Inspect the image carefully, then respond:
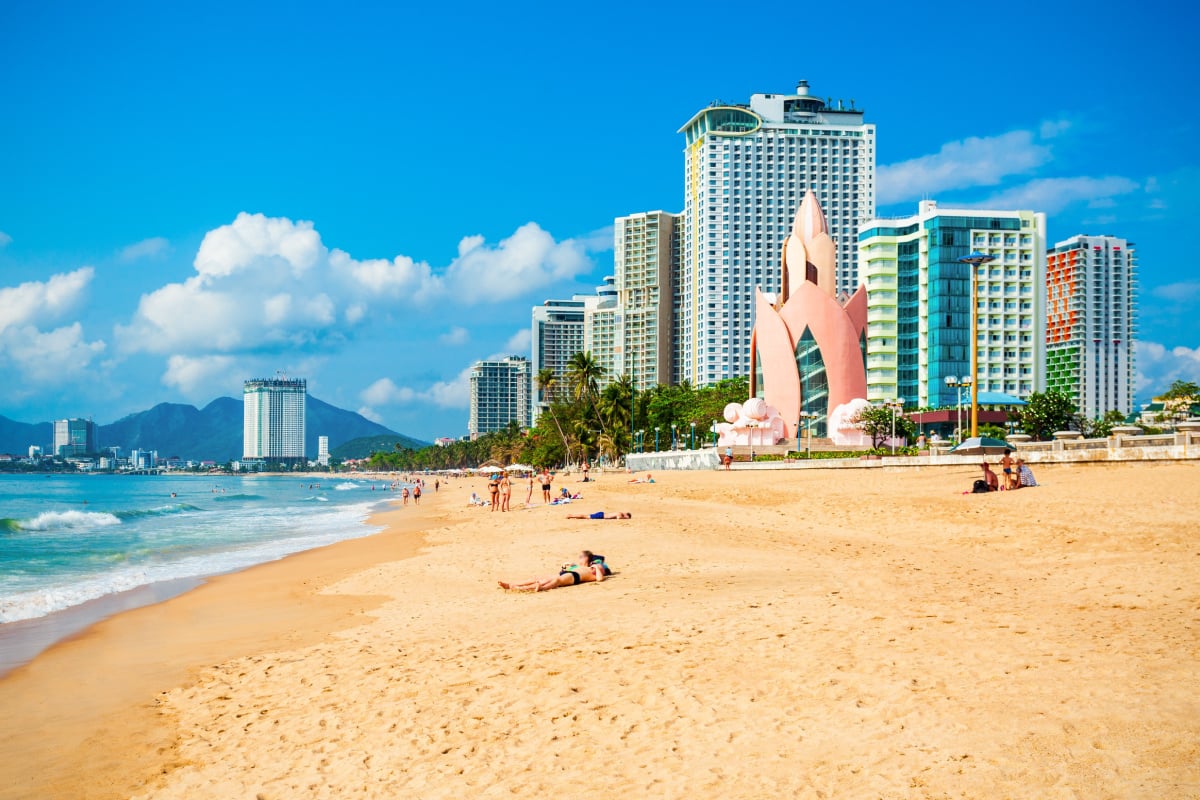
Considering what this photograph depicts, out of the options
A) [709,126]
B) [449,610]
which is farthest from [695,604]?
[709,126]

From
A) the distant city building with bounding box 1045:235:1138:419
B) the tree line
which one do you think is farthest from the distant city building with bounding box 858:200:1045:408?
the distant city building with bounding box 1045:235:1138:419

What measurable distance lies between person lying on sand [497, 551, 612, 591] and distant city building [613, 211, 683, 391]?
124135mm

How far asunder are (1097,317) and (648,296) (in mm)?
70499

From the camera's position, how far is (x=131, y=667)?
8602 mm

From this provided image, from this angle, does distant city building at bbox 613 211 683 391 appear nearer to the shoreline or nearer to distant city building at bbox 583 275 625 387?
distant city building at bbox 583 275 625 387

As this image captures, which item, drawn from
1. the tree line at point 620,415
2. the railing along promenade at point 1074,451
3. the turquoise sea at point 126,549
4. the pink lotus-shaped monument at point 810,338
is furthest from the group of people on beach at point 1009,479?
the tree line at point 620,415

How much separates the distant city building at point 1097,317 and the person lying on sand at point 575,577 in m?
143

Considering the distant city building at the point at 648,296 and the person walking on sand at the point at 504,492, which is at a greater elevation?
the distant city building at the point at 648,296

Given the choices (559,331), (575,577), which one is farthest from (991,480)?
(559,331)

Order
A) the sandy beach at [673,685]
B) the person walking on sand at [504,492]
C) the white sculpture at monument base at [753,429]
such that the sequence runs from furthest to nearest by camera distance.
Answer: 1. the white sculpture at monument base at [753,429]
2. the person walking on sand at [504,492]
3. the sandy beach at [673,685]

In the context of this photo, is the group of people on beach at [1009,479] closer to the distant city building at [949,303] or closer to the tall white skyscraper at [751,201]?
the distant city building at [949,303]

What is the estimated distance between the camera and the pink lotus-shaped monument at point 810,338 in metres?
64.2

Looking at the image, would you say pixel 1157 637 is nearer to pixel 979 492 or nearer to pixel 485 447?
pixel 979 492

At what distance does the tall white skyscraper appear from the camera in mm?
112000
